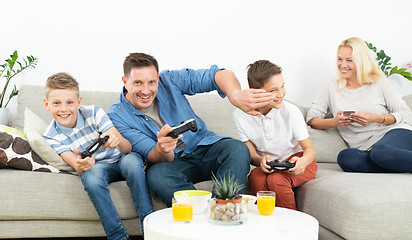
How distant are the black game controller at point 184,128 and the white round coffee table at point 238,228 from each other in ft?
1.25

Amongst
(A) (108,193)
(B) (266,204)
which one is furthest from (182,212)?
(A) (108,193)

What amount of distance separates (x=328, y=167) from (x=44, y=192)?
4.90ft

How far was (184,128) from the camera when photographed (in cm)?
175

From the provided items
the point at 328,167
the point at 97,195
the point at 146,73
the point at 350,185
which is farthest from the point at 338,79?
the point at 97,195

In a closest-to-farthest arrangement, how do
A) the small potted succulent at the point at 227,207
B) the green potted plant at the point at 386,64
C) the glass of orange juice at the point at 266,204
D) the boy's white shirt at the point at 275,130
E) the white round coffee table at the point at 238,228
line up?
the white round coffee table at the point at 238,228 → the small potted succulent at the point at 227,207 → the glass of orange juice at the point at 266,204 → the boy's white shirt at the point at 275,130 → the green potted plant at the point at 386,64

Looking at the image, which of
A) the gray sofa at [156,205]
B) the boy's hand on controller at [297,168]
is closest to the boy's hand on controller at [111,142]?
the gray sofa at [156,205]

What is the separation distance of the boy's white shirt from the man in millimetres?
160

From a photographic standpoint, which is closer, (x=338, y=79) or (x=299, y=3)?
(x=338, y=79)

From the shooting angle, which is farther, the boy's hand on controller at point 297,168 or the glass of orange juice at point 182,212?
the boy's hand on controller at point 297,168

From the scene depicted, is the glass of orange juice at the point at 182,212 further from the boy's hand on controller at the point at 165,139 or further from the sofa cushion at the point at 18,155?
the sofa cushion at the point at 18,155

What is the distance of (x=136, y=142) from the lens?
2092 millimetres

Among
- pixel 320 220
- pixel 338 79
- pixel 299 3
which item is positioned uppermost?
pixel 299 3

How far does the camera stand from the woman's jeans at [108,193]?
184 centimetres

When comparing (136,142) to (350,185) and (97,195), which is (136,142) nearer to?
(97,195)
